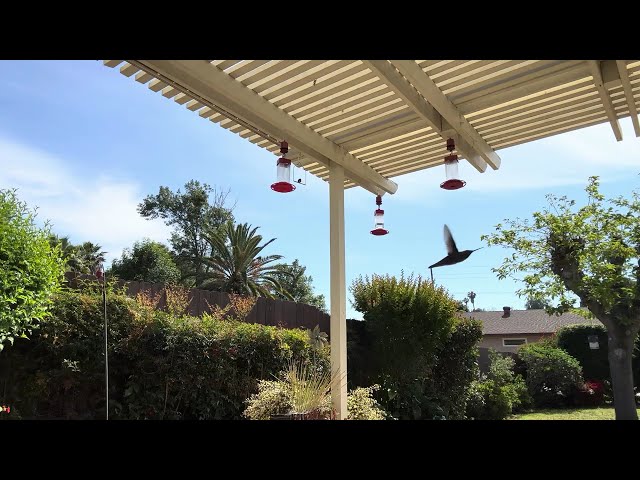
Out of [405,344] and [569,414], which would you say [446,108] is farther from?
[569,414]

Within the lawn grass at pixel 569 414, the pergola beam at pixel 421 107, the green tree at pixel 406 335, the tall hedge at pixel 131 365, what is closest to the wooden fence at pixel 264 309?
the green tree at pixel 406 335

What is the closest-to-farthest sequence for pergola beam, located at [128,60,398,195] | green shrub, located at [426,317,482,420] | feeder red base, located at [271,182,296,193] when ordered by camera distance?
pergola beam, located at [128,60,398,195] < feeder red base, located at [271,182,296,193] < green shrub, located at [426,317,482,420]

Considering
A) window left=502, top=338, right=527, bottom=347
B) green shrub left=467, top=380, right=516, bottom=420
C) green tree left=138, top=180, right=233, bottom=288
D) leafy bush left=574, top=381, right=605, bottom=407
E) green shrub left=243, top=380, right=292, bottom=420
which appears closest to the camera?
green shrub left=243, top=380, right=292, bottom=420

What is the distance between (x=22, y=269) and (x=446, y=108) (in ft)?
11.0

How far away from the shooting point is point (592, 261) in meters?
5.95

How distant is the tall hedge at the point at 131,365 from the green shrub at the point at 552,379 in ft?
26.5

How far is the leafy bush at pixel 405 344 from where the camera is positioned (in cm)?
643

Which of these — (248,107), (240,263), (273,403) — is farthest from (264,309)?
(240,263)

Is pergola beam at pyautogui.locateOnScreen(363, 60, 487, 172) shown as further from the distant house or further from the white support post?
the distant house

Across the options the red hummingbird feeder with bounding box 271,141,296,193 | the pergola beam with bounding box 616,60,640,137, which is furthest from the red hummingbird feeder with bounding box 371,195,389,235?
the pergola beam with bounding box 616,60,640,137

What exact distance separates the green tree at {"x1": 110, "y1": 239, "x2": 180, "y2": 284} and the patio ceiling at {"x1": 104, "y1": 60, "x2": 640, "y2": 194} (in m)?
15.7

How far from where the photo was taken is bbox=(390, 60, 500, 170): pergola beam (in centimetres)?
284

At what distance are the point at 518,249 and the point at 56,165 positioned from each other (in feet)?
29.7
